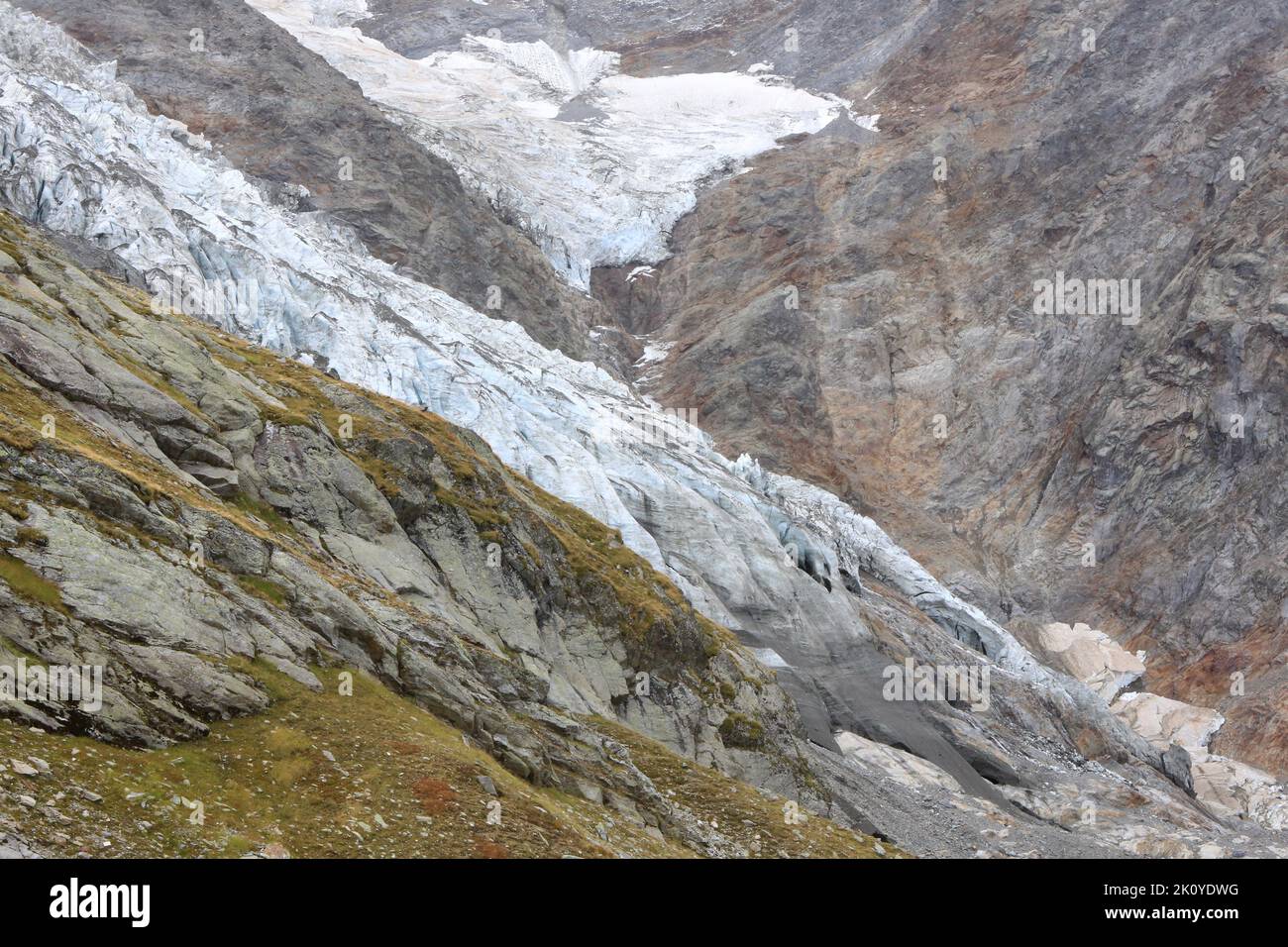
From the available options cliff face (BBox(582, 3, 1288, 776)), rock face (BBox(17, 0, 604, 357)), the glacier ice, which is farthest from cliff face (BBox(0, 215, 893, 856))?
rock face (BBox(17, 0, 604, 357))

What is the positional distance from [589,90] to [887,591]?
138 meters

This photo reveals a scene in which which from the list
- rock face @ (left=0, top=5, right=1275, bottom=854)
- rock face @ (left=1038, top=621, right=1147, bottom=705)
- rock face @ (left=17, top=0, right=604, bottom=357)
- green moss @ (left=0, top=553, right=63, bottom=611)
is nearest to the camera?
green moss @ (left=0, top=553, right=63, bottom=611)

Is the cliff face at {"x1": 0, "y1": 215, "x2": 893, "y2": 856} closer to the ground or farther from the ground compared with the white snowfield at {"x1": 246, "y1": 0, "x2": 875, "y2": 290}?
closer to the ground

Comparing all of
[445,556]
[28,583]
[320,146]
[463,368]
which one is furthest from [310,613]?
[320,146]

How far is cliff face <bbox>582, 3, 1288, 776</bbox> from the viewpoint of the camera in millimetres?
83125

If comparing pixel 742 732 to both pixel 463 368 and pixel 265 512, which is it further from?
pixel 463 368

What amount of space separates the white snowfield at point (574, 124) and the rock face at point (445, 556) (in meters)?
61.3

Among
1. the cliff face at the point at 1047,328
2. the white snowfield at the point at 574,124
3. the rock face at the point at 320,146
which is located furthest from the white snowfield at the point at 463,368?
the white snowfield at the point at 574,124

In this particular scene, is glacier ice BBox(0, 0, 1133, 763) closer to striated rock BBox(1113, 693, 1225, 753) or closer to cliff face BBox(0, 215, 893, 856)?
striated rock BBox(1113, 693, 1225, 753)

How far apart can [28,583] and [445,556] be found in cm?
1459

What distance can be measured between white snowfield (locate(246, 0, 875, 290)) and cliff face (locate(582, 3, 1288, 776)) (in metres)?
7.32

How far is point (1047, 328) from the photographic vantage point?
336 ft

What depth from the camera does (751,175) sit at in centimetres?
14062
